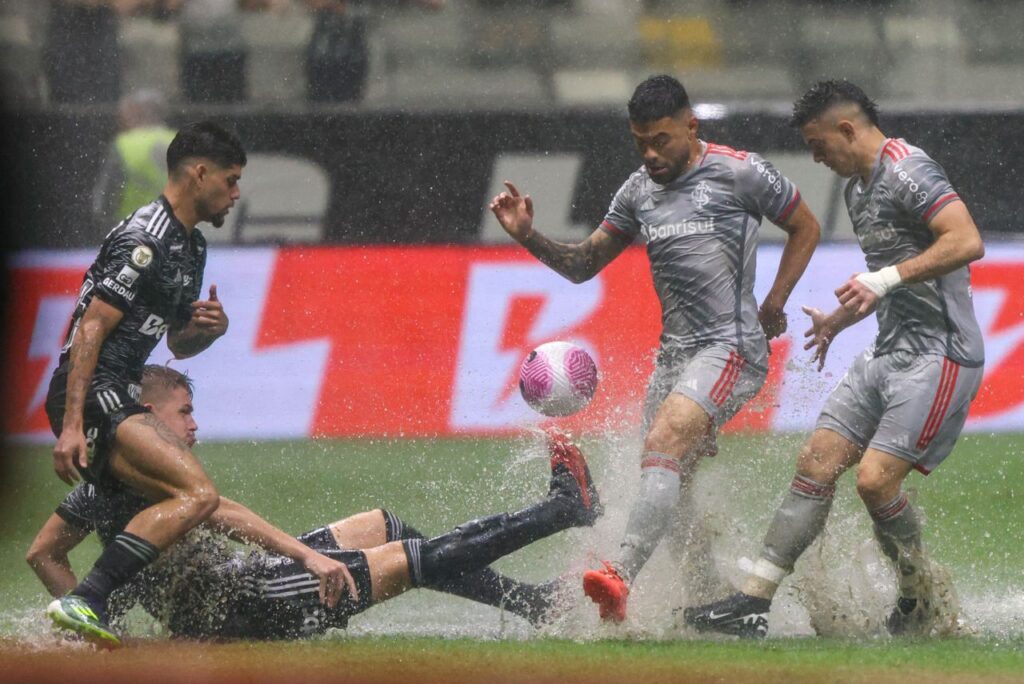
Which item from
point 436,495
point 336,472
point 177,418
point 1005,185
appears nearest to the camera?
point 177,418

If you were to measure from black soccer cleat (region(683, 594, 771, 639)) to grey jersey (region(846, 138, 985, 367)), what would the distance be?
1125 mm

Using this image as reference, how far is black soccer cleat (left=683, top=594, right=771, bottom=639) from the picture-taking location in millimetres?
6500

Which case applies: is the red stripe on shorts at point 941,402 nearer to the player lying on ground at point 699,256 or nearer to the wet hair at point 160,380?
the player lying on ground at point 699,256

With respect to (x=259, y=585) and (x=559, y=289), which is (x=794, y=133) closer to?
Result: (x=559, y=289)

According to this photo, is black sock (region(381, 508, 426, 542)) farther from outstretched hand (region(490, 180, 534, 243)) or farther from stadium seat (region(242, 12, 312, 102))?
stadium seat (region(242, 12, 312, 102))

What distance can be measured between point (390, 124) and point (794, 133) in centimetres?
342

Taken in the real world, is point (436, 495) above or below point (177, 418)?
below

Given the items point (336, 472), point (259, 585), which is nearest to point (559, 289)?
point (336, 472)

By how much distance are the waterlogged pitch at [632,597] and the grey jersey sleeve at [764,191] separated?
1.16 meters

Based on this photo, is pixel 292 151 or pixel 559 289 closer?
pixel 559 289

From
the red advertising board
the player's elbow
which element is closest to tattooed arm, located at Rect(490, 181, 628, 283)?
the player's elbow

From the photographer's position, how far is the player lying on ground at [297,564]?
6.38 meters

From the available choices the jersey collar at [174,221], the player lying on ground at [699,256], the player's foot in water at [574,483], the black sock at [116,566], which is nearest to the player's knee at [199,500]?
the black sock at [116,566]

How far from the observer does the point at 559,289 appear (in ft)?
39.7
